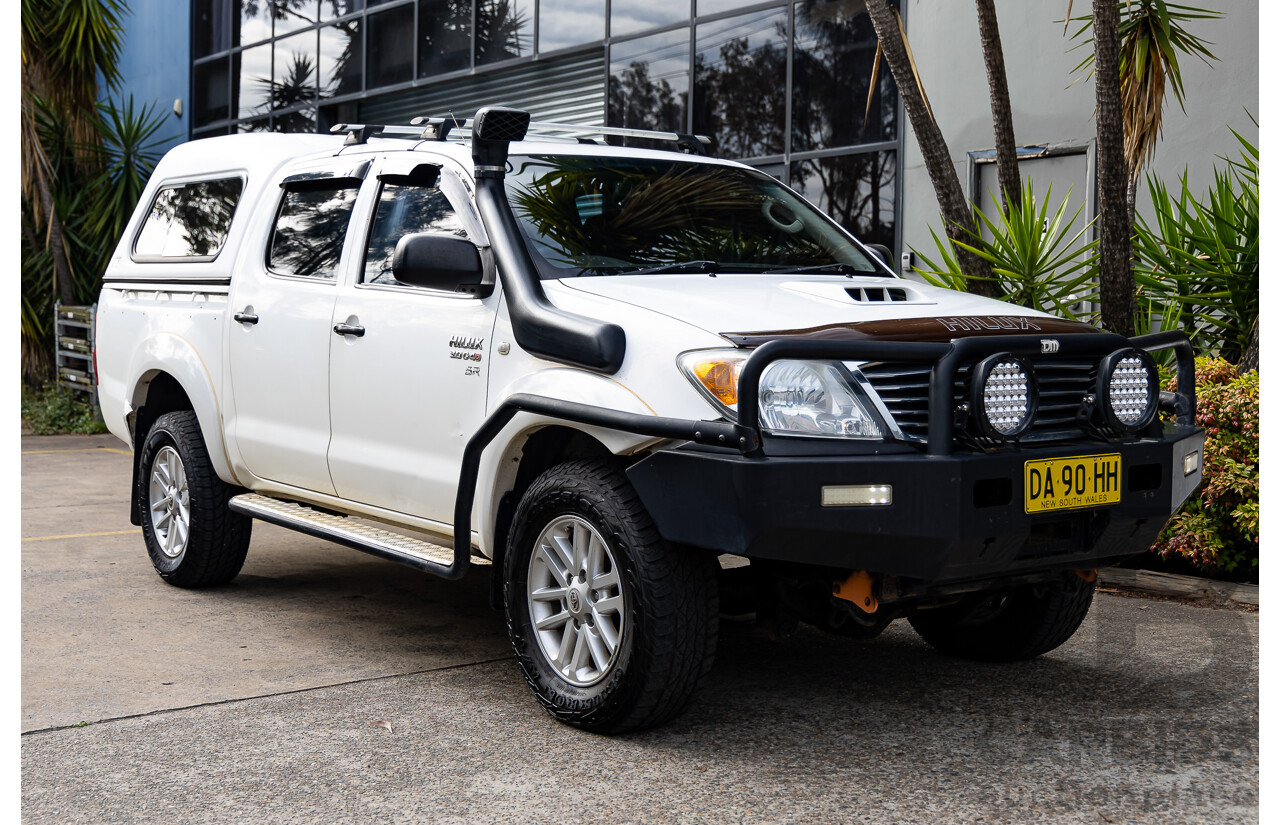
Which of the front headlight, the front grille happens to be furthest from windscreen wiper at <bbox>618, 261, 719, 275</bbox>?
the front grille

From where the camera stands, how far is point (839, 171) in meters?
11.0

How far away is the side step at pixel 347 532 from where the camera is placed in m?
4.62

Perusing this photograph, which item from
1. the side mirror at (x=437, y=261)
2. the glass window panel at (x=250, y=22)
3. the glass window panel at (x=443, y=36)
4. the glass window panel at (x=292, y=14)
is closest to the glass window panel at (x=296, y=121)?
the glass window panel at (x=292, y=14)

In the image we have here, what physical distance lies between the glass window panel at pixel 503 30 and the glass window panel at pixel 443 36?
0.78 ft

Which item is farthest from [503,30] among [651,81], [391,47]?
[651,81]

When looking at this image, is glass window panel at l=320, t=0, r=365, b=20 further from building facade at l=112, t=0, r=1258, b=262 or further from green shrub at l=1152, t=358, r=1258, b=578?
green shrub at l=1152, t=358, r=1258, b=578

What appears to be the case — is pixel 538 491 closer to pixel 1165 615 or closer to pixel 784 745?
pixel 784 745

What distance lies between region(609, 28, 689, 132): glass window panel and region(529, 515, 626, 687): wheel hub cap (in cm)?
874

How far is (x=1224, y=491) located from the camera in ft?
20.4

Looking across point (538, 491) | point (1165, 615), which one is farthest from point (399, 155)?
point (1165, 615)

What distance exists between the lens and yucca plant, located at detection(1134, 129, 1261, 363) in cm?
702

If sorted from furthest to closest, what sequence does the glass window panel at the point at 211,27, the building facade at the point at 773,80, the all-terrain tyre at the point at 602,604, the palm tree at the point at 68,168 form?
the glass window panel at the point at 211,27, the palm tree at the point at 68,168, the building facade at the point at 773,80, the all-terrain tyre at the point at 602,604

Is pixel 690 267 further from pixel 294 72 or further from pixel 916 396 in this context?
pixel 294 72

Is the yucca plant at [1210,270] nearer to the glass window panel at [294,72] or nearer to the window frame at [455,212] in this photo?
the window frame at [455,212]
